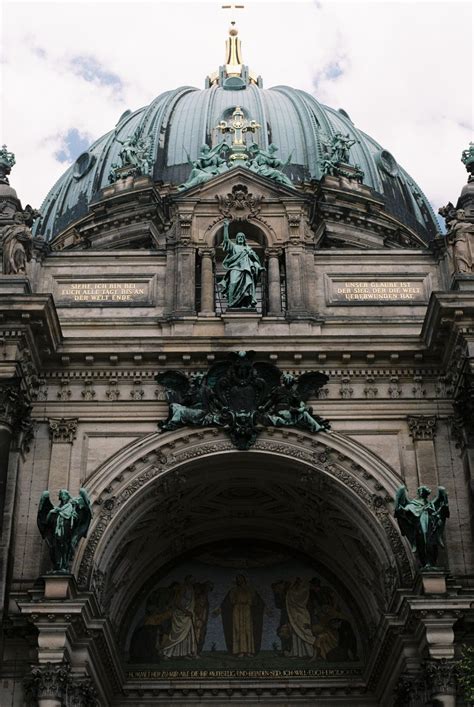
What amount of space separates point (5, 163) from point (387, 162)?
17896 millimetres

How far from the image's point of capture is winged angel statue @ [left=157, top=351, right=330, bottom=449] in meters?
24.8

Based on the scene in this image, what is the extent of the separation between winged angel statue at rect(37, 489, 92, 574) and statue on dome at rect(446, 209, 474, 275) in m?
10.2

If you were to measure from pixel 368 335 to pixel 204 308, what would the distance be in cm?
404

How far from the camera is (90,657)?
22.9 metres

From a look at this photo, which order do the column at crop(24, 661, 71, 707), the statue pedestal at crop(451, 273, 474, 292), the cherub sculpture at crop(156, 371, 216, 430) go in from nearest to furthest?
1. the column at crop(24, 661, 71, 707)
2. the cherub sculpture at crop(156, 371, 216, 430)
3. the statue pedestal at crop(451, 273, 474, 292)

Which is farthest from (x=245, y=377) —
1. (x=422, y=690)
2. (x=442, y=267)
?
(x=422, y=690)

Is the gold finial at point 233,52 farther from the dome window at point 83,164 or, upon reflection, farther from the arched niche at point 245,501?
the arched niche at point 245,501

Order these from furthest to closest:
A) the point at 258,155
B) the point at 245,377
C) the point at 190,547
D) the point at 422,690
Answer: the point at 258,155 → the point at 190,547 → the point at 245,377 → the point at 422,690

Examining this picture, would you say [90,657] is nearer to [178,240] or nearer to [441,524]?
[441,524]

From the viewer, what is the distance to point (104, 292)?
2722 cm

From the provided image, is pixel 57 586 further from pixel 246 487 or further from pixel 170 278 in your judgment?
pixel 170 278

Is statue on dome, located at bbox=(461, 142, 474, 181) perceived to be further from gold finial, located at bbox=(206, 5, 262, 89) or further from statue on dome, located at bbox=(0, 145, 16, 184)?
gold finial, located at bbox=(206, 5, 262, 89)

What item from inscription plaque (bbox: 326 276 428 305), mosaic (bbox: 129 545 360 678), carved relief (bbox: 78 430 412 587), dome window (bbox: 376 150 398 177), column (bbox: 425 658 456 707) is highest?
dome window (bbox: 376 150 398 177)

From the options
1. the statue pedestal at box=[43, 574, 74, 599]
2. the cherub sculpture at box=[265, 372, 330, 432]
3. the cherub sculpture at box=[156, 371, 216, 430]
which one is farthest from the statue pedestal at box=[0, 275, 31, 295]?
the statue pedestal at box=[43, 574, 74, 599]
